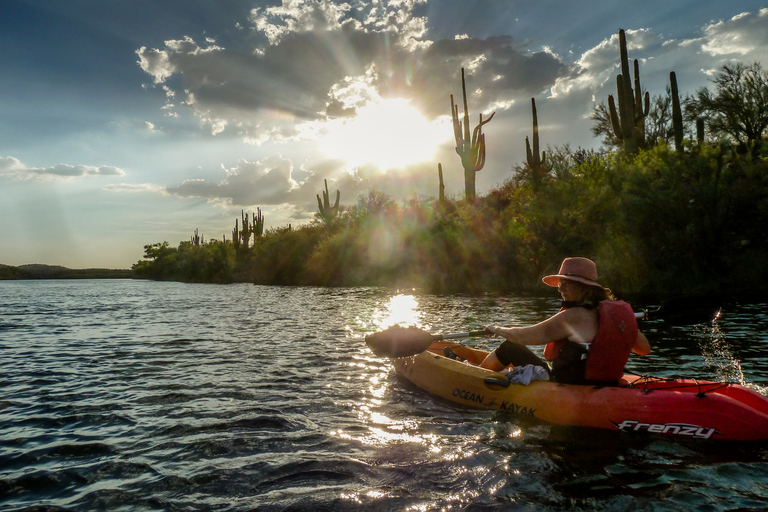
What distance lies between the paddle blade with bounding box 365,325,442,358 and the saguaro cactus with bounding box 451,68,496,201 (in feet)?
81.1

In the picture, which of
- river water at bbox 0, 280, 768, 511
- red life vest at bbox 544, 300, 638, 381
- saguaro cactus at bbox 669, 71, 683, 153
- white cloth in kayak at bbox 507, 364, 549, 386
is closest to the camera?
river water at bbox 0, 280, 768, 511

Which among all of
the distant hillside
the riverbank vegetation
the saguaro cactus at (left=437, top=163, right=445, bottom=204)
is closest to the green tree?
the riverbank vegetation

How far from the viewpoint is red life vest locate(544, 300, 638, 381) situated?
4.85 meters

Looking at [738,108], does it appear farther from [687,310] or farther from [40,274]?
[40,274]

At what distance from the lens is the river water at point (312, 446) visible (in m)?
3.74

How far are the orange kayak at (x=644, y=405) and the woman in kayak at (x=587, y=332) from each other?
0.18 meters

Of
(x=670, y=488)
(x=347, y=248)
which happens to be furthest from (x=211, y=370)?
(x=347, y=248)

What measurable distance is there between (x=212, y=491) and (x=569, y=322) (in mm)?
3471

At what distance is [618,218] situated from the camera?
21.6m

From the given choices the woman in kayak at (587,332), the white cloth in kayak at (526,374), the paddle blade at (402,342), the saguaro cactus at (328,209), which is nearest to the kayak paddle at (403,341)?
the paddle blade at (402,342)

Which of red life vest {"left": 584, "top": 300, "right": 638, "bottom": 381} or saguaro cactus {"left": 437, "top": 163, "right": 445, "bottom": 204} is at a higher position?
saguaro cactus {"left": 437, "top": 163, "right": 445, "bottom": 204}

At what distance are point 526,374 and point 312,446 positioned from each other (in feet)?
8.12

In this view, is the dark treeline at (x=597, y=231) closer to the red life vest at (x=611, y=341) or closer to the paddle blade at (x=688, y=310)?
the paddle blade at (x=688, y=310)

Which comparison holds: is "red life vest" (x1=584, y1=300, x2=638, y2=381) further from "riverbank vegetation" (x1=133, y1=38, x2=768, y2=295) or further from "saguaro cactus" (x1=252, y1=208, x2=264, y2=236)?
"saguaro cactus" (x1=252, y1=208, x2=264, y2=236)
